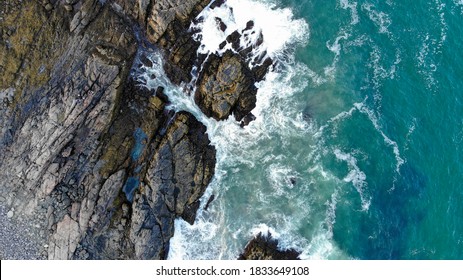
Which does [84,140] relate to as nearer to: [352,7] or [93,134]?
[93,134]

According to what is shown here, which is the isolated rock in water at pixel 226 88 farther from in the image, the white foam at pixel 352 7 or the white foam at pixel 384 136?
the white foam at pixel 352 7

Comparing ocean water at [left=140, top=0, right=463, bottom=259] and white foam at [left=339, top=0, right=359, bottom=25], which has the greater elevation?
white foam at [left=339, top=0, right=359, bottom=25]

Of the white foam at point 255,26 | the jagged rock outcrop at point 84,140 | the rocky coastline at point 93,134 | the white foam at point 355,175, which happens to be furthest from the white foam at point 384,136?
the jagged rock outcrop at point 84,140

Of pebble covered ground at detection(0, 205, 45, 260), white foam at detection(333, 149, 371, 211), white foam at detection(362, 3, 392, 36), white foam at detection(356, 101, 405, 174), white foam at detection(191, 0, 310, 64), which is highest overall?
white foam at detection(362, 3, 392, 36)

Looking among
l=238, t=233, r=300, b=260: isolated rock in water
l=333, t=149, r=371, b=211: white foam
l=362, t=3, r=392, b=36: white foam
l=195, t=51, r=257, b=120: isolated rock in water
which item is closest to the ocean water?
l=333, t=149, r=371, b=211: white foam

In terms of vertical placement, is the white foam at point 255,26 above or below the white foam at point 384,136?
above

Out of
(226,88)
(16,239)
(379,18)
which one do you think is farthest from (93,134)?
(379,18)

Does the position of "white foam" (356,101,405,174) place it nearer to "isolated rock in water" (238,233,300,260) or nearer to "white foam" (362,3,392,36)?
"white foam" (362,3,392,36)

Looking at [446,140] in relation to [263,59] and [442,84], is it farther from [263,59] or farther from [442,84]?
[263,59]
